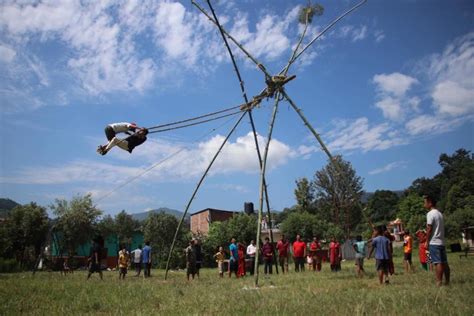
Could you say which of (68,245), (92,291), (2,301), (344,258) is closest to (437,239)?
(92,291)

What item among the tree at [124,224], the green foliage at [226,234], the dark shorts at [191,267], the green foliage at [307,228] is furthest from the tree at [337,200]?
the dark shorts at [191,267]

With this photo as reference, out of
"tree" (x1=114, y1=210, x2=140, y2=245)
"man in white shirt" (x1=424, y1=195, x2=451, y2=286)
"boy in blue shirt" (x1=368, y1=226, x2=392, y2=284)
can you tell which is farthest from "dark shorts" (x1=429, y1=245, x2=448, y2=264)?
"tree" (x1=114, y1=210, x2=140, y2=245)

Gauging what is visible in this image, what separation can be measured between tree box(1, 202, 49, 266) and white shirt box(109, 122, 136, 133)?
96.7 ft

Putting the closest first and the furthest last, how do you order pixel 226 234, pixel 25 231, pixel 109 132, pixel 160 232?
pixel 109 132
pixel 226 234
pixel 25 231
pixel 160 232

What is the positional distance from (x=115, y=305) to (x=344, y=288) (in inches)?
184

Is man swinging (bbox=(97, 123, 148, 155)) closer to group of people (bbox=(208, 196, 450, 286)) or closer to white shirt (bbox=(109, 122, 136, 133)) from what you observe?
white shirt (bbox=(109, 122, 136, 133))

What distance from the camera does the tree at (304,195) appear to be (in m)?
61.6

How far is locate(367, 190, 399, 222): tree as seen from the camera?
4060 inches

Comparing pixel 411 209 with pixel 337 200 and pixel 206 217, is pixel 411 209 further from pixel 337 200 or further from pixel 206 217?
pixel 206 217

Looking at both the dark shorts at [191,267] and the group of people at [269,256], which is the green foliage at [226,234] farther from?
the dark shorts at [191,267]

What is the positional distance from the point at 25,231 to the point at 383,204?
9277cm

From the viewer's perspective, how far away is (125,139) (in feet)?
34.1

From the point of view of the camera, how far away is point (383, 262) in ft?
31.3

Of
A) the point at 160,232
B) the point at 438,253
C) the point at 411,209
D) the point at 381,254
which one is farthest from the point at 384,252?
the point at 411,209
